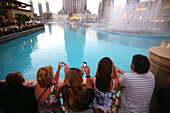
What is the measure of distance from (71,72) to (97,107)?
0.80m

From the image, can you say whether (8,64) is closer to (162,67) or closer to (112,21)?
(162,67)

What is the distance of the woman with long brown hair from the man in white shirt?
0.20 metres

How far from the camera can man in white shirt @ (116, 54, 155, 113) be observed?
137cm

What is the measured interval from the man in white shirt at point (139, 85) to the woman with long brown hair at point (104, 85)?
20 centimetres

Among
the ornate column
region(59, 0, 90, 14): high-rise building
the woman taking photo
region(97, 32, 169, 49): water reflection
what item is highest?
region(59, 0, 90, 14): high-rise building

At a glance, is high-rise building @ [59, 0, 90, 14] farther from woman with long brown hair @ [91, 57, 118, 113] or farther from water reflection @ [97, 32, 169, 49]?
woman with long brown hair @ [91, 57, 118, 113]

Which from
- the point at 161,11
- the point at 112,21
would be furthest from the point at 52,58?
the point at 161,11

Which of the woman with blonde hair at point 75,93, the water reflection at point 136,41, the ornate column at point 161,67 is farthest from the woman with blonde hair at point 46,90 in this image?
the water reflection at point 136,41

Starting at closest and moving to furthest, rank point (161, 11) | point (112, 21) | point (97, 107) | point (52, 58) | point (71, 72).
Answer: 1. point (71, 72)
2. point (97, 107)
3. point (52, 58)
4. point (112, 21)
5. point (161, 11)

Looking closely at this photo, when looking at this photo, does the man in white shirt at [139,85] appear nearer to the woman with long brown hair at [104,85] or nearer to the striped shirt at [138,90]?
the striped shirt at [138,90]

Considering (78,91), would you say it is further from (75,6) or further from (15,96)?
(75,6)

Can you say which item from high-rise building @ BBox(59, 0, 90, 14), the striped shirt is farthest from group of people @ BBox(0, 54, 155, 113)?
high-rise building @ BBox(59, 0, 90, 14)

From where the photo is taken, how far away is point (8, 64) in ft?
20.7

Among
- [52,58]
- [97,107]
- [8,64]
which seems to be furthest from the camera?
[52,58]
